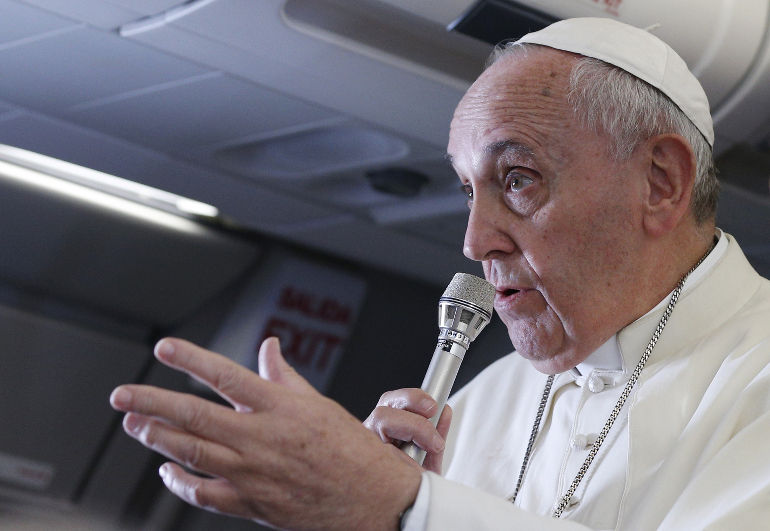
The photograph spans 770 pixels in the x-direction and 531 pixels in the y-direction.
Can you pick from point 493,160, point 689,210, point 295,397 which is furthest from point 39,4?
point 689,210

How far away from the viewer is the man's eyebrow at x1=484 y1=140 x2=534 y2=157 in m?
1.14

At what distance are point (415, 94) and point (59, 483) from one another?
6.04 ft

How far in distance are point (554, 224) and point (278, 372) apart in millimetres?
530

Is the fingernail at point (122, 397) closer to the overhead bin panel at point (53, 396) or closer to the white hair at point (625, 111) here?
the white hair at point (625, 111)

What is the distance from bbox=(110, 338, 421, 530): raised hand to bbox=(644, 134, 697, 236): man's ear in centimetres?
64

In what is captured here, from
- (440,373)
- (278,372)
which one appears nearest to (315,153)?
(440,373)

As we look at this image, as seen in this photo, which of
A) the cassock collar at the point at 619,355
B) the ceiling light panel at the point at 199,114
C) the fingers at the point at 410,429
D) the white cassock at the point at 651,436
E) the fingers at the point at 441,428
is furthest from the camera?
the ceiling light panel at the point at 199,114

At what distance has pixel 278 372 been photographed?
76 centimetres

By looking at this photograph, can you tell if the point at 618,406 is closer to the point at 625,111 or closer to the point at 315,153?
the point at 625,111

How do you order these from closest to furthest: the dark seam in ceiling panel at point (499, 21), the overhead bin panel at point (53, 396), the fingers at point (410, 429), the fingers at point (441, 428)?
1. the fingers at point (410, 429)
2. the fingers at point (441, 428)
3. the dark seam in ceiling panel at point (499, 21)
4. the overhead bin panel at point (53, 396)

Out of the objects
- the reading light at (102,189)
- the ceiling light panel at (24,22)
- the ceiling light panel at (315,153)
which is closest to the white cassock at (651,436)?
the ceiling light panel at (315,153)

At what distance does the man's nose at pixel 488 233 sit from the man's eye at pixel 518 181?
0.03 meters

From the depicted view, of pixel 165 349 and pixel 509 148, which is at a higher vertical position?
pixel 509 148

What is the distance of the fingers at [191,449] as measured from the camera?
670 millimetres
